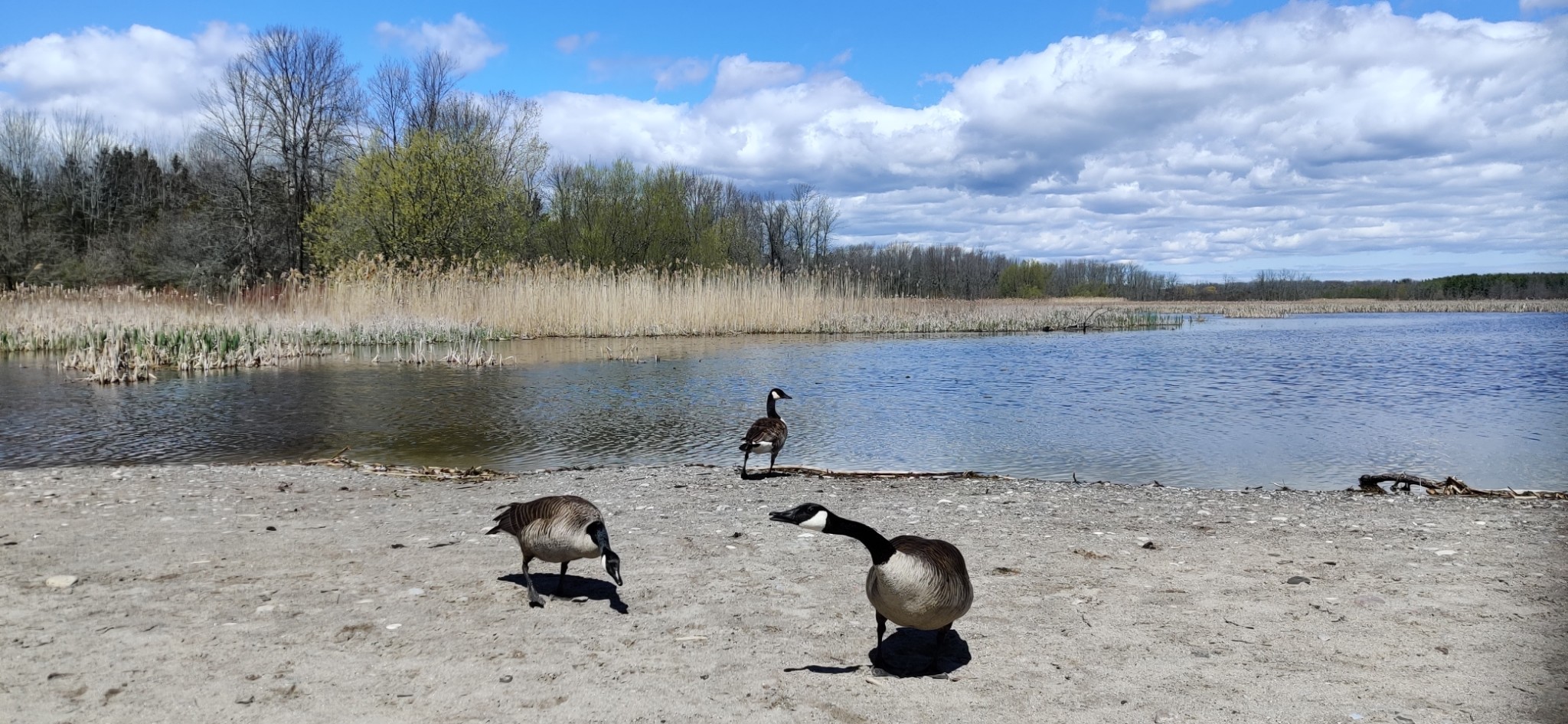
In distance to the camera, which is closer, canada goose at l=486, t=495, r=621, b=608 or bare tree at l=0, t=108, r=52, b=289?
canada goose at l=486, t=495, r=621, b=608

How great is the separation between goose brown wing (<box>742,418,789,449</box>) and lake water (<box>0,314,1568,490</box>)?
52.3 inches

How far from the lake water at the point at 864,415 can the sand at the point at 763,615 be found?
8.81 ft

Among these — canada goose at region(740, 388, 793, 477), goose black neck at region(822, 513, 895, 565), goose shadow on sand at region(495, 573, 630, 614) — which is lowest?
goose shadow on sand at region(495, 573, 630, 614)

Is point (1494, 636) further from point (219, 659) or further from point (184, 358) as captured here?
point (184, 358)

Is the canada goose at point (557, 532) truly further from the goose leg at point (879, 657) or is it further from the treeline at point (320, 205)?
the treeline at point (320, 205)

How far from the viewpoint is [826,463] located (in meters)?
9.54

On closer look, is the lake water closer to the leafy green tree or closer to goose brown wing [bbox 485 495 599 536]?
goose brown wing [bbox 485 495 599 536]

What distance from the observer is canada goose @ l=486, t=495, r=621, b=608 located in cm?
459

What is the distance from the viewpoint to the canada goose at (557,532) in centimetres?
459

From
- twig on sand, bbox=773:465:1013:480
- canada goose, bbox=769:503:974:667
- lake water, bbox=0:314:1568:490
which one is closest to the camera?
canada goose, bbox=769:503:974:667

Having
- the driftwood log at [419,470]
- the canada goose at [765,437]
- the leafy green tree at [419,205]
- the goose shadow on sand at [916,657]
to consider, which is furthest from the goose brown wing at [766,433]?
the leafy green tree at [419,205]

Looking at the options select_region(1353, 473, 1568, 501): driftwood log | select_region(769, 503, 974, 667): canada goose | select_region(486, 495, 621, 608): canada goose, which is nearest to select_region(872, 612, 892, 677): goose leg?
select_region(769, 503, 974, 667): canada goose

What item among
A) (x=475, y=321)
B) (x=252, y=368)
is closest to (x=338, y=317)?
(x=475, y=321)

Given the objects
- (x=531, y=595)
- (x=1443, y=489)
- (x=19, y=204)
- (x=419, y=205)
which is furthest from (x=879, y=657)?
(x=19, y=204)
